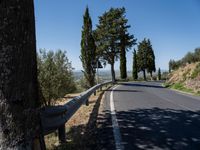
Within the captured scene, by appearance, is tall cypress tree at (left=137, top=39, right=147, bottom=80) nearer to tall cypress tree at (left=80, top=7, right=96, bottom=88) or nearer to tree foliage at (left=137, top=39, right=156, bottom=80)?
tree foliage at (left=137, top=39, right=156, bottom=80)

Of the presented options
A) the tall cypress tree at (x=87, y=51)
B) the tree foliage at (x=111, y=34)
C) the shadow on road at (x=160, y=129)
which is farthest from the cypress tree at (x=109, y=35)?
the shadow on road at (x=160, y=129)

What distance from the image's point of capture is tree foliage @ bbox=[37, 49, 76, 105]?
14438 mm

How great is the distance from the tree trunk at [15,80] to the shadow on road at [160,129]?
2680mm

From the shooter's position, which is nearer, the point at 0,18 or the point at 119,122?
the point at 0,18

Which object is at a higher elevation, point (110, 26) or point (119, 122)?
point (110, 26)

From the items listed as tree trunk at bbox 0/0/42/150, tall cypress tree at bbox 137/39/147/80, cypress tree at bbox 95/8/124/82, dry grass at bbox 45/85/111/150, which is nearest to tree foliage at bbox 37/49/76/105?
dry grass at bbox 45/85/111/150

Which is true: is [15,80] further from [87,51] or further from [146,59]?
[146,59]

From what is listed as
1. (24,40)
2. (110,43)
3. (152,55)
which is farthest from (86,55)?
(152,55)

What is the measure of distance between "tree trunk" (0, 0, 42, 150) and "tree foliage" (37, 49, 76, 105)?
9.88 metres

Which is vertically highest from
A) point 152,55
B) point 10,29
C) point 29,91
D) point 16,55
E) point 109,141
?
point 152,55

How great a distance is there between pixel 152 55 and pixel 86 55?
46880 mm

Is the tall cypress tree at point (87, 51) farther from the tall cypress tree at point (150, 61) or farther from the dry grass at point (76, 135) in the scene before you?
the tall cypress tree at point (150, 61)

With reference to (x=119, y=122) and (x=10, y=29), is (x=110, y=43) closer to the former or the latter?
(x=119, y=122)

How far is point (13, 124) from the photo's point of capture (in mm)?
4082
